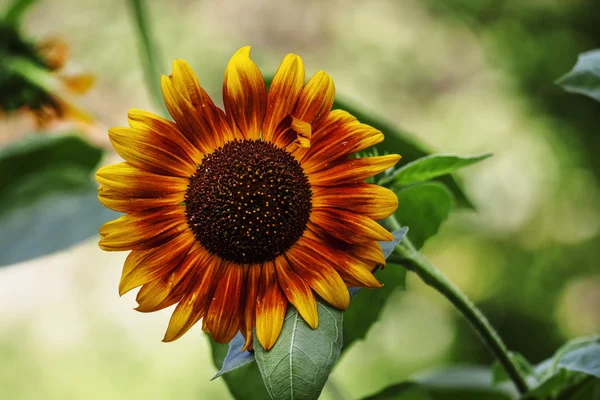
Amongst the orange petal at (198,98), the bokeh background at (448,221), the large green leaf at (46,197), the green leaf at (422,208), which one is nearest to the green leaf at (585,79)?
the green leaf at (422,208)

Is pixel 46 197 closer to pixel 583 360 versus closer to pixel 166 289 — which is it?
pixel 166 289

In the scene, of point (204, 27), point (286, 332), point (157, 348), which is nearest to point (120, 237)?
→ point (286, 332)

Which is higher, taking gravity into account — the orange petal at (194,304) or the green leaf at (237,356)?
the orange petal at (194,304)

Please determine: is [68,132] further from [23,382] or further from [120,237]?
[23,382]

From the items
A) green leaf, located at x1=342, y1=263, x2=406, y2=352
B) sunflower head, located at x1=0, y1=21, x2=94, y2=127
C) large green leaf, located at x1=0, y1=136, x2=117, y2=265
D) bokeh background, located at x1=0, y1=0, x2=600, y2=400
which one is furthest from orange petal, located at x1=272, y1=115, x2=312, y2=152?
bokeh background, located at x1=0, y1=0, x2=600, y2=400

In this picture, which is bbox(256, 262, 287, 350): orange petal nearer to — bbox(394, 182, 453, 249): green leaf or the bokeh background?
bbox(394, 182, 453, 249): green leaf

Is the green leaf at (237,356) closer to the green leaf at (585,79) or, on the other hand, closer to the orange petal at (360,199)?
the orange petal at (360,199)

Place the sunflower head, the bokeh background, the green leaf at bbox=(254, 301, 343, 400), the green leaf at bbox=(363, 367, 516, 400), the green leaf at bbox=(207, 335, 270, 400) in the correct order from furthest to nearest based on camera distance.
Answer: the bokeh background → the sunflower head → the green leaf at bbox=(363, 367, 516, 400) → the green leaf at bbox=(207, 335, 270, 400) → the green leaf at bbox=(254, 301, 343, 400)
